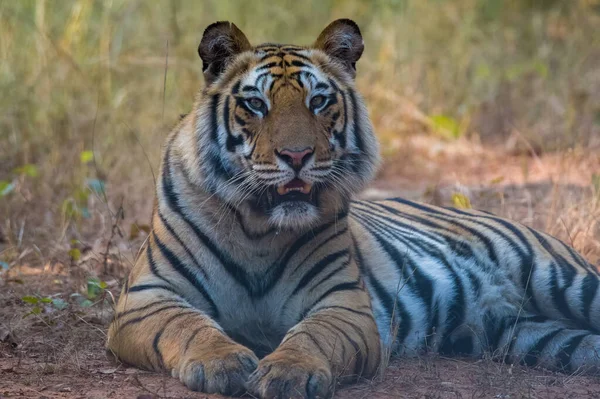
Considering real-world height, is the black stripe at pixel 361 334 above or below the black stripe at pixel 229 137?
below

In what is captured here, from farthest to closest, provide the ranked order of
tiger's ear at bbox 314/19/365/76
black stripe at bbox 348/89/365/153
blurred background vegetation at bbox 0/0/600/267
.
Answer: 1. blurred background vegetation at bbox 0/0/600/267
2. tiger's ear at bbox 314/19/365/76
3. black stripe at bbox 348/89/365/153

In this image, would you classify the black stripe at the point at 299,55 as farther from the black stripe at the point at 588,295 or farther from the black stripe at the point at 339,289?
the black stripe at the point at 588,295

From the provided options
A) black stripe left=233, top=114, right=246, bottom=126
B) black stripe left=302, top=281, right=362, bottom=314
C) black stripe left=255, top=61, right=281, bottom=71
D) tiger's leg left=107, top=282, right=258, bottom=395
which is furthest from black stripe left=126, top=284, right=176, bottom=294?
black stripe left=255, top=61, right=281, bottom=71

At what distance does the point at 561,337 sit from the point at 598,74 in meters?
5.40

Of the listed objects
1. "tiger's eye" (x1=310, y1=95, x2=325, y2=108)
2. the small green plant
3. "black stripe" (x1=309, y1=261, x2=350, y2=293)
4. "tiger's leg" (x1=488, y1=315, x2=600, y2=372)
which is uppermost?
"tiger's eye" (x1=310, y1=95, x2=325, y2=108)

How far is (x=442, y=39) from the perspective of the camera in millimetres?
9031

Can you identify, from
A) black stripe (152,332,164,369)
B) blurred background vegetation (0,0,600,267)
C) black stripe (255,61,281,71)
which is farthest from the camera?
blurred background vegetation (0,0,600,267)

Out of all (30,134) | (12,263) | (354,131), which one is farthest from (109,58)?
(354,131)

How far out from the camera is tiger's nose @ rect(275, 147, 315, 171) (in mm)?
3127

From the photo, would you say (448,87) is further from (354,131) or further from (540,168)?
(354,131)

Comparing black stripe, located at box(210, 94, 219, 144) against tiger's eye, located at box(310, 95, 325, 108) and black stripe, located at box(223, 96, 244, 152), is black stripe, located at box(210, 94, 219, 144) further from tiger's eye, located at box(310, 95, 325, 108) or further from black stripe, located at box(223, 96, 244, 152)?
tiger's eye, located at box(310, 95, 325, 108)

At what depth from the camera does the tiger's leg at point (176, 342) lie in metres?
2.80

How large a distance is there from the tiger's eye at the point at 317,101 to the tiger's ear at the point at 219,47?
1.22 feet

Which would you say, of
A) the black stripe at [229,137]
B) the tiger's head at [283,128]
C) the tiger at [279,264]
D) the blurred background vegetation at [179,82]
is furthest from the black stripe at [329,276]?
the blurred background vegetation at [179,82]
